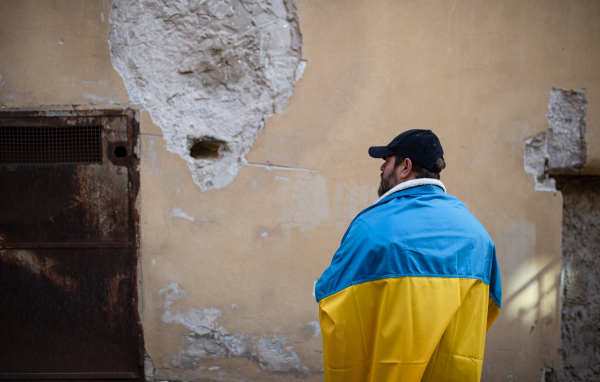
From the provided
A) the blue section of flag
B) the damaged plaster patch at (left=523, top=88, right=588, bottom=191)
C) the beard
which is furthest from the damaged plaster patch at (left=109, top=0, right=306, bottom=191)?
the damaged plaster patch at (left=523, top=88, right=588, bottom=191)

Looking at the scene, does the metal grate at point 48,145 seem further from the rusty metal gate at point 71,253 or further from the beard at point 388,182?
the beard at point 388,182

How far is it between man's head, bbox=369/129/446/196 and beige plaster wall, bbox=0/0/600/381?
93cm

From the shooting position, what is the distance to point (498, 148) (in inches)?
95.0

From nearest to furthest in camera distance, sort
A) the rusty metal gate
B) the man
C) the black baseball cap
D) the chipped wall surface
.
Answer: the man
the black baseball cap
the rusty metal gate
the chipped wall surface

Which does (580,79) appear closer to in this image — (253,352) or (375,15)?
(375,15)

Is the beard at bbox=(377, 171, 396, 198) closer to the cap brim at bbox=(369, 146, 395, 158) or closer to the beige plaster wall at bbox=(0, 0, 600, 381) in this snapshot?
the cap brim at bbox=(369, 146, 395, 158)

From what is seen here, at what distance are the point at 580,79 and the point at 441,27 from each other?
3.27ft

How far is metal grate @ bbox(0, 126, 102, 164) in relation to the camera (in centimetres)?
243

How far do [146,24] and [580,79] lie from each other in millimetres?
2940

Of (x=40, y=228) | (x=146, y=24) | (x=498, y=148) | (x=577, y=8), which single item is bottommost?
(x=40, y=228)

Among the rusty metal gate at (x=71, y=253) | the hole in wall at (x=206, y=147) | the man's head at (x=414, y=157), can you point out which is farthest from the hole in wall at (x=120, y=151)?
the man's head at (x=414, y=157)

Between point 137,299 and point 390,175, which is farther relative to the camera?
point 137,299

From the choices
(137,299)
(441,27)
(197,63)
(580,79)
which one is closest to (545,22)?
(580,79)

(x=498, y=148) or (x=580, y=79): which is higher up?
(x=580, y=79)
